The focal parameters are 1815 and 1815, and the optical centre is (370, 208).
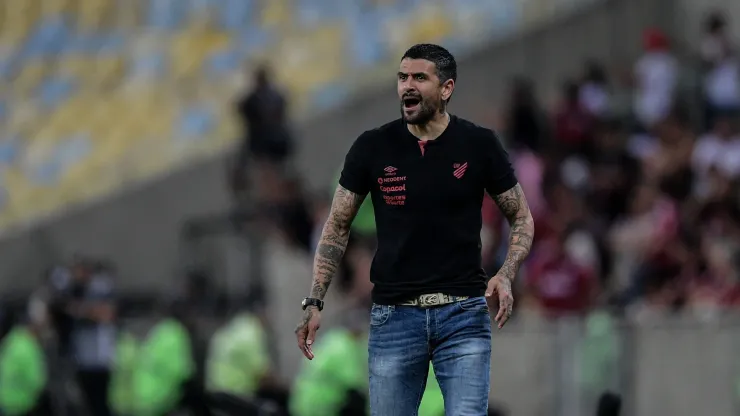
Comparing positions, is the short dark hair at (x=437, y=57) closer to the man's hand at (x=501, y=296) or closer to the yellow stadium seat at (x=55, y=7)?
the man's hand at (x=501, y=296)

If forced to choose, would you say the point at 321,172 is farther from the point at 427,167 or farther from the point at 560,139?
the point at 427,167

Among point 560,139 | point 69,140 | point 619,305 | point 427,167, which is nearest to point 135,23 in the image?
point 69,140

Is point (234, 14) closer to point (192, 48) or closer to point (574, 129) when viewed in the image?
point (192, 48)

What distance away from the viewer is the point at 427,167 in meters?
8.18

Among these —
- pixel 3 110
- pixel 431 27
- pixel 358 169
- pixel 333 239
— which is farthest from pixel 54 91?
pixel 358 169

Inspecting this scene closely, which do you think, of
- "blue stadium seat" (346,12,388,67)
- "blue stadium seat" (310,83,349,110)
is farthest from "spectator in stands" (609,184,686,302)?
"blue stadium seat" (346,12,388,67)

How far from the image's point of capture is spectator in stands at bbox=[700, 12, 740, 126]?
1986cm

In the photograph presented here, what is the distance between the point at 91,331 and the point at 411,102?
12551mm

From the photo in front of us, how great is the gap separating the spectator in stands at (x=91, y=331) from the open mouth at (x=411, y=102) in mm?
12319

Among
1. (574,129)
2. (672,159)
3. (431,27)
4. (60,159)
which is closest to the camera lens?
(672,159)

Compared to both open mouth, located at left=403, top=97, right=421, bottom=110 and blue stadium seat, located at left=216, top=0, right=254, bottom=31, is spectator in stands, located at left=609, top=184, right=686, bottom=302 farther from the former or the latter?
blue stadium seat, located at left=216, top=0, right=254, bottom=31

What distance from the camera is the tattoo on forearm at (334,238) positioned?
8.41 meters

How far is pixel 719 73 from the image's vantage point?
65.7 ft

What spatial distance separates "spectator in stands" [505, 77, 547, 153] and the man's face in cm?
1186
